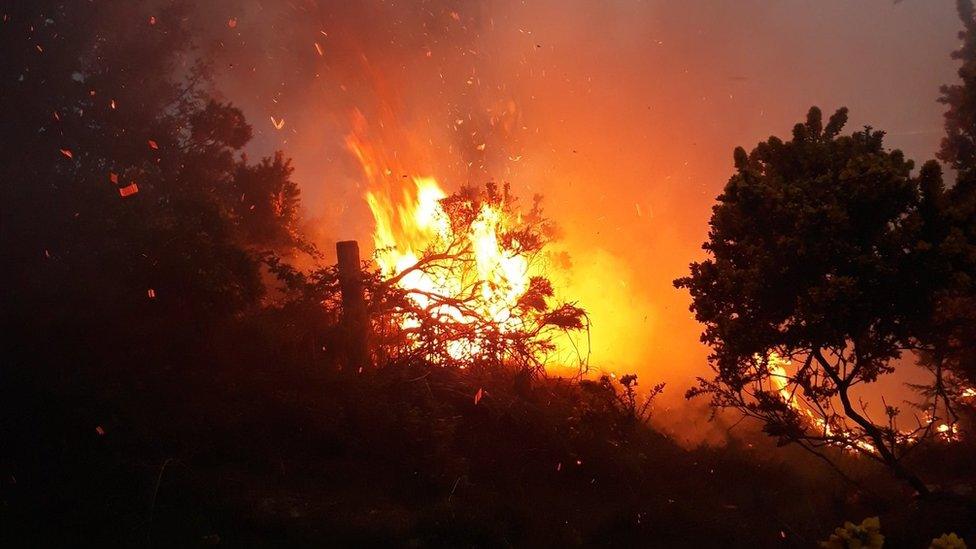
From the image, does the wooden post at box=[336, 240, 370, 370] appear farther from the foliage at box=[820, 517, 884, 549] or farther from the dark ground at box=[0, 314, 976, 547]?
the foliage at box=[820, 517, 884, 549]

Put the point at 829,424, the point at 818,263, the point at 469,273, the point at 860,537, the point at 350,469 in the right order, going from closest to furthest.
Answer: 1. the point at 860,537
2. the point at 818,263
3. the point at 350,469
4. the point at 829,424
5. the point at 469,273

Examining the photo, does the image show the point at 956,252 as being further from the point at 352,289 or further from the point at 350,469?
the point at 352,289

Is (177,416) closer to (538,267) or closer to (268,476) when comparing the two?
(268,476)

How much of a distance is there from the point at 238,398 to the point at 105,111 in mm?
16109

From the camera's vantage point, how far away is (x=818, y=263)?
29.0 feet

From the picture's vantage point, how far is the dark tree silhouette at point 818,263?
8539mm

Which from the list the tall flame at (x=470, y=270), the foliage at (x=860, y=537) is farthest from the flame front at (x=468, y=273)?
the foliage at (x=860, y=537)

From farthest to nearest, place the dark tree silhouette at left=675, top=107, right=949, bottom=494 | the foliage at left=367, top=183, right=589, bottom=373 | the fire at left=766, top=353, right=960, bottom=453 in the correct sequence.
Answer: the foliage at left=367, top=183, right=589, bottom=373
the fire at left=766, top=353, right=960, bottom=453
the dark tree silhouette at left=675, top=107, right=949, bottom=494

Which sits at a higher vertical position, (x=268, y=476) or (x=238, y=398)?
(x=238, y=398)

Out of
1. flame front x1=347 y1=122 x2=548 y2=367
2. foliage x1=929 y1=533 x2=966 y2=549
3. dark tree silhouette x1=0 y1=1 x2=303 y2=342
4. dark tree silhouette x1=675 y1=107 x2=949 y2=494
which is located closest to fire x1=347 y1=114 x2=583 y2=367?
flame front x1=347 y1=122 x2=548 y2=367

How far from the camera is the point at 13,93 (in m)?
19.2

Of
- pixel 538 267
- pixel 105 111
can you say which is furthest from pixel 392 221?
pixel 105 111

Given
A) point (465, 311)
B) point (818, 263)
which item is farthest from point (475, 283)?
point (818, 263)

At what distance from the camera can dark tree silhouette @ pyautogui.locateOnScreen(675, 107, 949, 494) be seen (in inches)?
336
